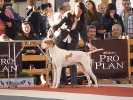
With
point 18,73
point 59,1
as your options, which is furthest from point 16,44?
point 59,1

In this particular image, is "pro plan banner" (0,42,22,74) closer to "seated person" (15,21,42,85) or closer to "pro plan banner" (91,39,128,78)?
"seated person" (15,21,42,85)

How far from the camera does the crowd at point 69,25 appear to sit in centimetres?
904

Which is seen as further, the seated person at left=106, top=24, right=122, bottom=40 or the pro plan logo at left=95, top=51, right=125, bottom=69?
the seated person at left=106, top=24, right=122, bottom=40

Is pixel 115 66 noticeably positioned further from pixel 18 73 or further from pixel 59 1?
pixel 59 1

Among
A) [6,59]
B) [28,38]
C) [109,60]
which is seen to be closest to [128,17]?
[109,60]

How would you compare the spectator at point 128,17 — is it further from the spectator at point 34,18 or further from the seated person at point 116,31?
the spectator at point 34,18

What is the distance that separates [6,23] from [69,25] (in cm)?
220

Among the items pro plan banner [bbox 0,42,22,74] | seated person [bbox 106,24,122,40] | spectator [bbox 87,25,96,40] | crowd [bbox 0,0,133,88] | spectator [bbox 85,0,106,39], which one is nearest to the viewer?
crowd [bbox 0,0,133,88]

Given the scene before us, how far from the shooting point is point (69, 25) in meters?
9.04

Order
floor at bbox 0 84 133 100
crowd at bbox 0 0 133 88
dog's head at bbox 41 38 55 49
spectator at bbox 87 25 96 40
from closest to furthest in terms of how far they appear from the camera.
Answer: floor at bbox 0 84 133 100, dog's head at bbox 41 38 55 49, crowd at bbox 0 0 133 88, spectator at bbox 87 25 96 40

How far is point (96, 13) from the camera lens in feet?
36.3

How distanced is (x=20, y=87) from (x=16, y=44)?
996 millimetres

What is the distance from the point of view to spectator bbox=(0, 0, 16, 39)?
35.0ft

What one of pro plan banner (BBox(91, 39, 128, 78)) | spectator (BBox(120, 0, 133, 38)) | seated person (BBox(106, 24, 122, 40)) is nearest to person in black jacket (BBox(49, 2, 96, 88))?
pro plan banner (BBox(91, 39, 128, 78))
